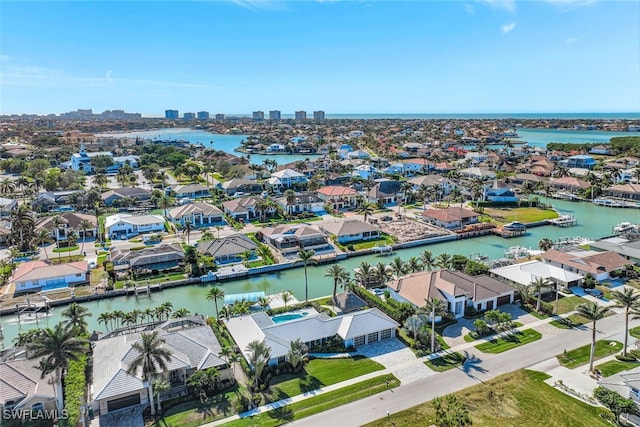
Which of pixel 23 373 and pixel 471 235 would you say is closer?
pixel 23 373

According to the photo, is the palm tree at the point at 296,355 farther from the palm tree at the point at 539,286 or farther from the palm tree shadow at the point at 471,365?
the palm tree at the point at 539,286

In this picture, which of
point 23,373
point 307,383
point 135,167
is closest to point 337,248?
point 307,383

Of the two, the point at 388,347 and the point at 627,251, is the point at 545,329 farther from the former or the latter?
the point at 627,251

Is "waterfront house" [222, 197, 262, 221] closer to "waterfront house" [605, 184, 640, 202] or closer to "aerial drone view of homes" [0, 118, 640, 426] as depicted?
"aerial drone view of homes" [0, 118, 640, 426]

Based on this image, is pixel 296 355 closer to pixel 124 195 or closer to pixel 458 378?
pixel 458 378

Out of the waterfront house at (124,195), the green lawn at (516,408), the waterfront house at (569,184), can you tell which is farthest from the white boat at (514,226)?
the waterfront house at (124,195)

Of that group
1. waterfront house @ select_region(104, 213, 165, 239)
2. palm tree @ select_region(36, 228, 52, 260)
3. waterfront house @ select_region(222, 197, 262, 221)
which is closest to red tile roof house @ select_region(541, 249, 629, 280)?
waterfront house @ select_region(222, 197, 262, 221)

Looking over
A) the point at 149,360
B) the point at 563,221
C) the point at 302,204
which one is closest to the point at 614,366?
the point at 149,360
